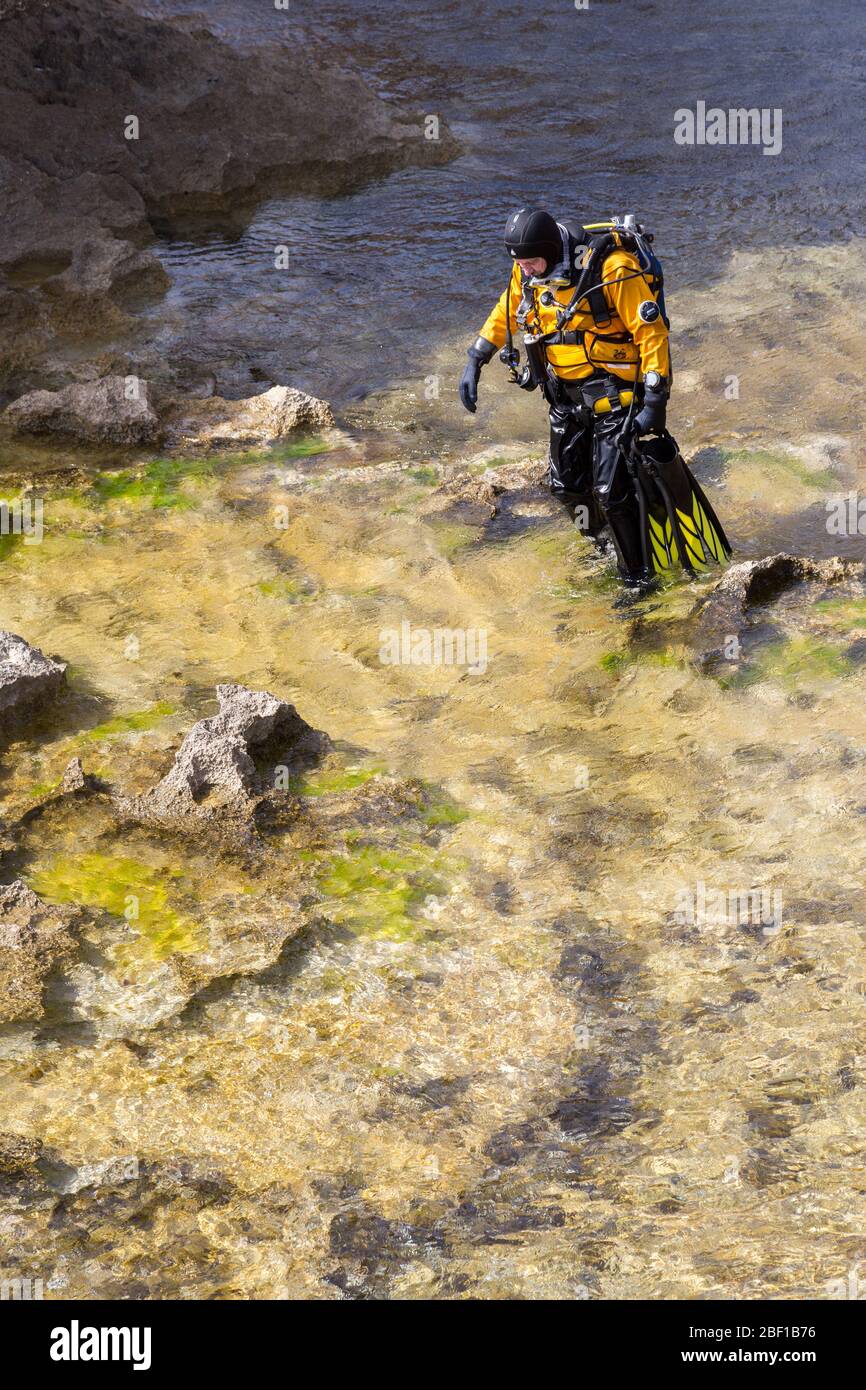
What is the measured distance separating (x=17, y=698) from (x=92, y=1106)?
1916mm

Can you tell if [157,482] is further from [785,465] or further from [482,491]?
[785,465]

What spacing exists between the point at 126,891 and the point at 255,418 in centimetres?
388

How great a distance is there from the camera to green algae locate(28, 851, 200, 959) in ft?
12.4

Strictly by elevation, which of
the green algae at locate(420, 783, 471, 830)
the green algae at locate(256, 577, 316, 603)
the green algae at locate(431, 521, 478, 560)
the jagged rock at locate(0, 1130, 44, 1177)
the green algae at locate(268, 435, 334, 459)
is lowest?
the jagged rock at locate(0, 1130, 44, 1177)

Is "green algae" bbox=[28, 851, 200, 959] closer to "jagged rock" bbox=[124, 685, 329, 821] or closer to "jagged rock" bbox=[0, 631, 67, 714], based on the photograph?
"jagged rock" bbox=[124, 685, 329, 821]

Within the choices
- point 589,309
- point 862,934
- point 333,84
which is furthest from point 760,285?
point 862,934

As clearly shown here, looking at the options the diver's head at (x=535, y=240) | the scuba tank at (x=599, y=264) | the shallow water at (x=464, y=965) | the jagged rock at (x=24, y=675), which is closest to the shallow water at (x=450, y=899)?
the shallow water at (x=464, y=965)

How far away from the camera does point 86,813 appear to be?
424 cm

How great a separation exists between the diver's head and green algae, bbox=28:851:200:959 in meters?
2.82

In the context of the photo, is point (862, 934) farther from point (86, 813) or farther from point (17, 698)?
point (17, 698)

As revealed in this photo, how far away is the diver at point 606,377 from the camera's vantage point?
495cm

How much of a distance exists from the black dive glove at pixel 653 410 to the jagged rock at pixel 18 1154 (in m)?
3.55

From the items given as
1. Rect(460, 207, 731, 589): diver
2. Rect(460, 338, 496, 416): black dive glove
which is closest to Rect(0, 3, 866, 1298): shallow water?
Rect(460, 207, 731, 589): diver

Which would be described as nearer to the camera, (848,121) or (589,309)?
(589,309)
